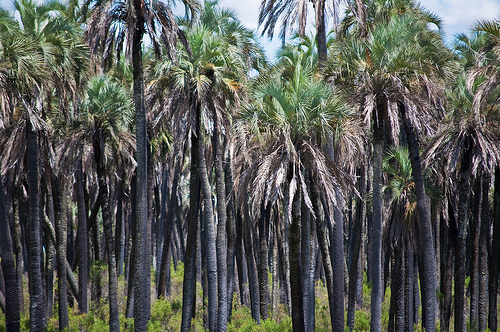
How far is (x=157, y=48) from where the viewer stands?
16266mm

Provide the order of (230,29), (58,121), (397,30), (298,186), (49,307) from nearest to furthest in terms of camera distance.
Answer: (298,186), (397,30), (58,121), (230,29), (49,307)

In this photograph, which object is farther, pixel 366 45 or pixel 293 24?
pixel 293 24

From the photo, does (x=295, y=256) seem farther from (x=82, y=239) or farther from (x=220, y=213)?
(x=82, y=239)

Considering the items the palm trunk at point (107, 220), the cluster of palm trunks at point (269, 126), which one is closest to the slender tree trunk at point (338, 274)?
the cluster of palm trunks at point (269, 126)

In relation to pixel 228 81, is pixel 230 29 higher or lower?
higher

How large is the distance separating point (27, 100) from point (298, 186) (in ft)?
30.1

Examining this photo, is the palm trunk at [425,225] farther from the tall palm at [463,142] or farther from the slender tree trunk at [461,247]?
the slender tree trunk at [461,247]

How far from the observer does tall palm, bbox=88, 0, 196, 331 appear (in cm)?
1545

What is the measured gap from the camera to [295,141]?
14.9 m

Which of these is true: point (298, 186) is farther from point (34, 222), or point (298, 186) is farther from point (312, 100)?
point (34, 222)

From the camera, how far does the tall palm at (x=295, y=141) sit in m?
14.2

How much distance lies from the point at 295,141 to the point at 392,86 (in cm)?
351

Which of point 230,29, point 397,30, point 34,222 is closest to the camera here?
point 397,30

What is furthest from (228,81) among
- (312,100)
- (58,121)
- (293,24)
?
(58,121)
